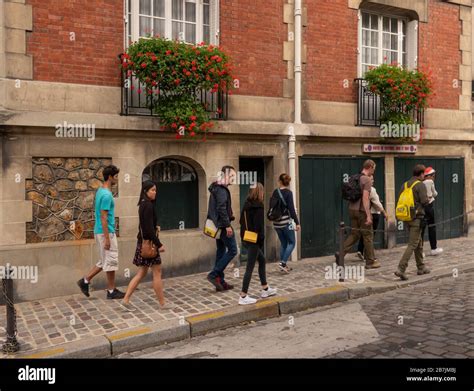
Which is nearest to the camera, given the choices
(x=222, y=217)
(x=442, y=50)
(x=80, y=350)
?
(x=80, y=350)

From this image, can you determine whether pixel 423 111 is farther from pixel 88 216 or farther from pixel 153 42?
pixel 88 216

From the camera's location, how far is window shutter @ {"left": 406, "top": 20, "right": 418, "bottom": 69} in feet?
38.4

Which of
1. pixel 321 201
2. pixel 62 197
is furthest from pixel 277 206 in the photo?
pixel 62 197

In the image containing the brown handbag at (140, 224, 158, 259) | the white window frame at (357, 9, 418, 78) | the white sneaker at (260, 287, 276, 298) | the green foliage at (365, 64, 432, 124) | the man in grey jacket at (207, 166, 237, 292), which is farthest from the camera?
the white window frame at (357, 9, 418, 78)

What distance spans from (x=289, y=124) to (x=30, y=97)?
4.86 m

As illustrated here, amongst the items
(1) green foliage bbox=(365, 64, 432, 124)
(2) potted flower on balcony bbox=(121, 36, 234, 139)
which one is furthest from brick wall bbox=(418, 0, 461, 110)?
(2) potted flower on balcony bbox=(121, 36, 234, 139)

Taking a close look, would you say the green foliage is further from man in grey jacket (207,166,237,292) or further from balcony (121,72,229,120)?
man in grey jacket (207,166,237,292)

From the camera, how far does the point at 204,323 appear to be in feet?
19.8

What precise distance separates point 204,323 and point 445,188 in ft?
28.4

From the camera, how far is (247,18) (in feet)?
30.8

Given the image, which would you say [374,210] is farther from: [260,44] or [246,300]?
[246,300]

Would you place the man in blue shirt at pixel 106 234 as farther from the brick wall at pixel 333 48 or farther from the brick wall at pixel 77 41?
the brick wall at pixel 333 48

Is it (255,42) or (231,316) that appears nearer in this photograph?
(231,316)

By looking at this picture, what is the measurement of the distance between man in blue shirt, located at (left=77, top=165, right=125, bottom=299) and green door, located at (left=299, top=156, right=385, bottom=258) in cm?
442
